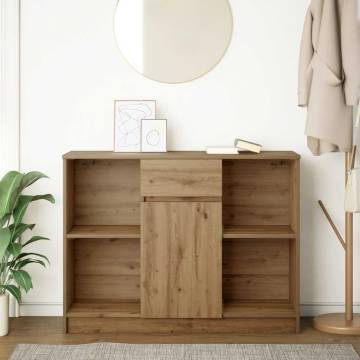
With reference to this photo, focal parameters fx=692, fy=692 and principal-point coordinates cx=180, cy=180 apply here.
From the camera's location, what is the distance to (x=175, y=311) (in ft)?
12.2

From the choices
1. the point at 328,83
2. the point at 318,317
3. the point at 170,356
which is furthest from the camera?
the point at 318,317

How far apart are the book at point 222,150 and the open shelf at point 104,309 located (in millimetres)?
952

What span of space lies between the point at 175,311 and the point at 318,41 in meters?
1.62

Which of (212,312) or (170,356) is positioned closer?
(170,356)

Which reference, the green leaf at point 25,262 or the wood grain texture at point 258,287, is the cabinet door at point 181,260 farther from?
the green leaf at point 25,262

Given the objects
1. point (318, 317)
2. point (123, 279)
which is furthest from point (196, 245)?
point (318, 317)

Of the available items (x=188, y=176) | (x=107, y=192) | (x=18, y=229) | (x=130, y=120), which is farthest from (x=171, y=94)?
(x=18, y=229)

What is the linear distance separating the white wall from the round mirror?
0.17ft

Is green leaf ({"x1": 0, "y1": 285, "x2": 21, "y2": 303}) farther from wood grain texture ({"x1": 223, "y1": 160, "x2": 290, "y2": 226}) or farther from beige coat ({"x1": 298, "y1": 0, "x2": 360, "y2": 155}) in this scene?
beige coat ({"x1": 298, "y1": 0, "x2": 360, "y2": 155})

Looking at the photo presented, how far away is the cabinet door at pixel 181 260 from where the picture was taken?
144 inches

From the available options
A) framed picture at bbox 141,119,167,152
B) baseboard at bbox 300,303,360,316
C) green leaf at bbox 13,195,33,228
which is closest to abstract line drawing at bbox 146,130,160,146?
framed picture at bbox 141,119,167,152

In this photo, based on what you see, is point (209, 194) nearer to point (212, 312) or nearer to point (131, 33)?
point (212, 312)

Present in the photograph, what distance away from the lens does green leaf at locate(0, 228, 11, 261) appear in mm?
3462

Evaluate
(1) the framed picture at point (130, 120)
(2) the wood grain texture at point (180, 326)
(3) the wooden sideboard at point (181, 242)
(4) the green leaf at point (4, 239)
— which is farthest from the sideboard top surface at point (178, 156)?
(2) the wood grain texture at point (180, 326)
